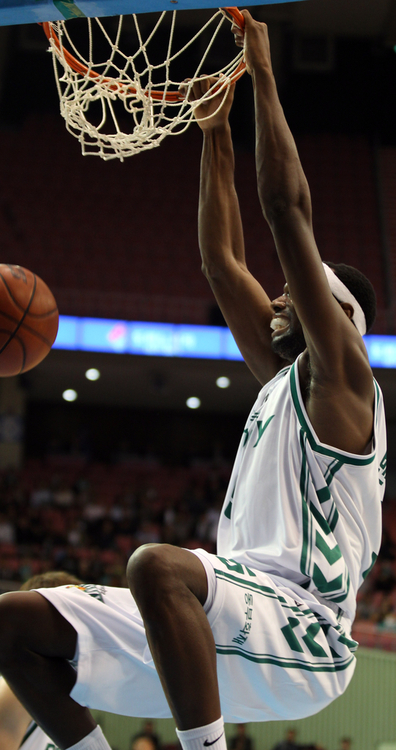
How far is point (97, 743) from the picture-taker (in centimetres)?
193

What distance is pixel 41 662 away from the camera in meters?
1.93

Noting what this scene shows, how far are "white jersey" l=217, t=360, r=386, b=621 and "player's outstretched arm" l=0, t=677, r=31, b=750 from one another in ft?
3.20

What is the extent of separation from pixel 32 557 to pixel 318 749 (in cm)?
478

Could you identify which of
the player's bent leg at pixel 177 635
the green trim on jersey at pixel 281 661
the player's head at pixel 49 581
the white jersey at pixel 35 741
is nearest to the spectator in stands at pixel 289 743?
the white jersey at pixel 35 741

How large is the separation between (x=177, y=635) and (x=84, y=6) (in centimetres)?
175

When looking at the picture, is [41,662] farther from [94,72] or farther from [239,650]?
[94,72]

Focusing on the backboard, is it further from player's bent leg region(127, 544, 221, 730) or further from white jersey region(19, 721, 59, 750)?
white jersey region(19, 721, 59, 750)

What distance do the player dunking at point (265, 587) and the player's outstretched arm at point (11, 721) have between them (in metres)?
0.65

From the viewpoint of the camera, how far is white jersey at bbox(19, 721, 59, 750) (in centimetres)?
269

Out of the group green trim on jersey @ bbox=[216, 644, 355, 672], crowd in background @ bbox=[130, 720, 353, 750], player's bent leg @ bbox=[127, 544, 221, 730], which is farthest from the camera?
crowd in background @ bbox=[130, 720, 353, 750]

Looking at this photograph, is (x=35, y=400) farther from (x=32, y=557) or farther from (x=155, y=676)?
(x=155, y=676)

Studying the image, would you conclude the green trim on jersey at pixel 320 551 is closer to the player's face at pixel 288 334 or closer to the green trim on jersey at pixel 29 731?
the player's face at pixel 288 334

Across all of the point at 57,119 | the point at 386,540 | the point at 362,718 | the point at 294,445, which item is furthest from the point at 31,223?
the point at 294,445

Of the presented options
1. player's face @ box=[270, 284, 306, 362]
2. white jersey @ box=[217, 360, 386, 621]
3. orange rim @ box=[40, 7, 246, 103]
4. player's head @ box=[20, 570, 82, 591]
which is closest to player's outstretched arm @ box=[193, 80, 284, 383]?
orange rim @ box=[40, 7, 246, 103]
